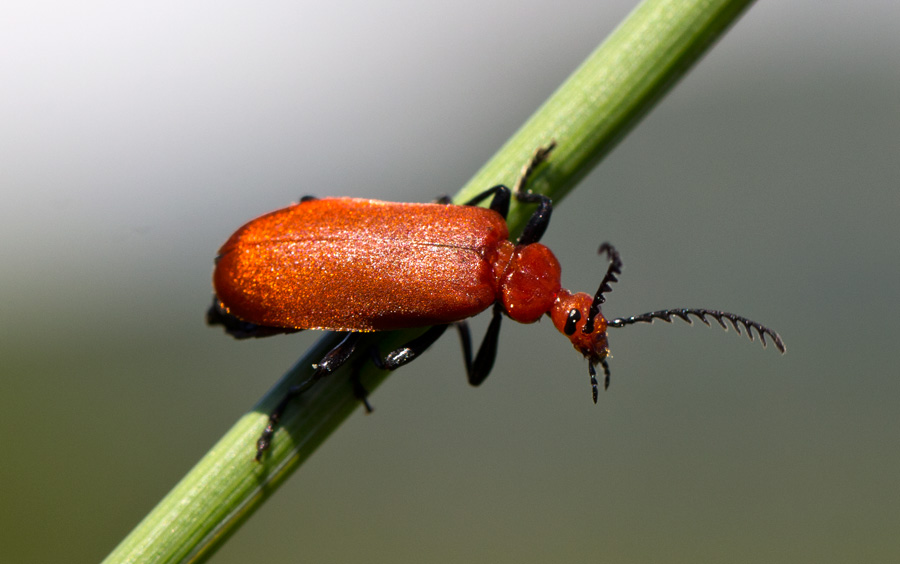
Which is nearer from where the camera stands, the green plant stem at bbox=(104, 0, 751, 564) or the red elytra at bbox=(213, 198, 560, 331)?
the green plant stem at bbox=(104, 0, 751, 564)

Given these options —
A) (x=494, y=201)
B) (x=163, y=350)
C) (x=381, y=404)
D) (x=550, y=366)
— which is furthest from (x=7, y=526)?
(x=494, y=201)

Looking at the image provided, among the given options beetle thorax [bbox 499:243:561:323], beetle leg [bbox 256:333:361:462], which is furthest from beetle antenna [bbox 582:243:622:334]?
beetle leg [bbox 256:333:361:462]

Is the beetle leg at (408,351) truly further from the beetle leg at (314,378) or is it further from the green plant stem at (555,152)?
the green plant stem at (555,152)

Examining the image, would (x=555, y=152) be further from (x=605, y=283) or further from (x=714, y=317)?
(x=714, y=317)

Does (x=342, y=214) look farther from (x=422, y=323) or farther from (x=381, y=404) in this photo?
(x=381, y=404)

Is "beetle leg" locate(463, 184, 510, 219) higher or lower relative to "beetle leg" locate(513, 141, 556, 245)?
lower

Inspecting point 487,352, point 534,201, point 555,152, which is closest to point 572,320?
point 487,352

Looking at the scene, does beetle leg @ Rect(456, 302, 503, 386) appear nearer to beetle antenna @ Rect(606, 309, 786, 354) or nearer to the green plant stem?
beetle antenna @ Rect(606, 309, 786, 354)
